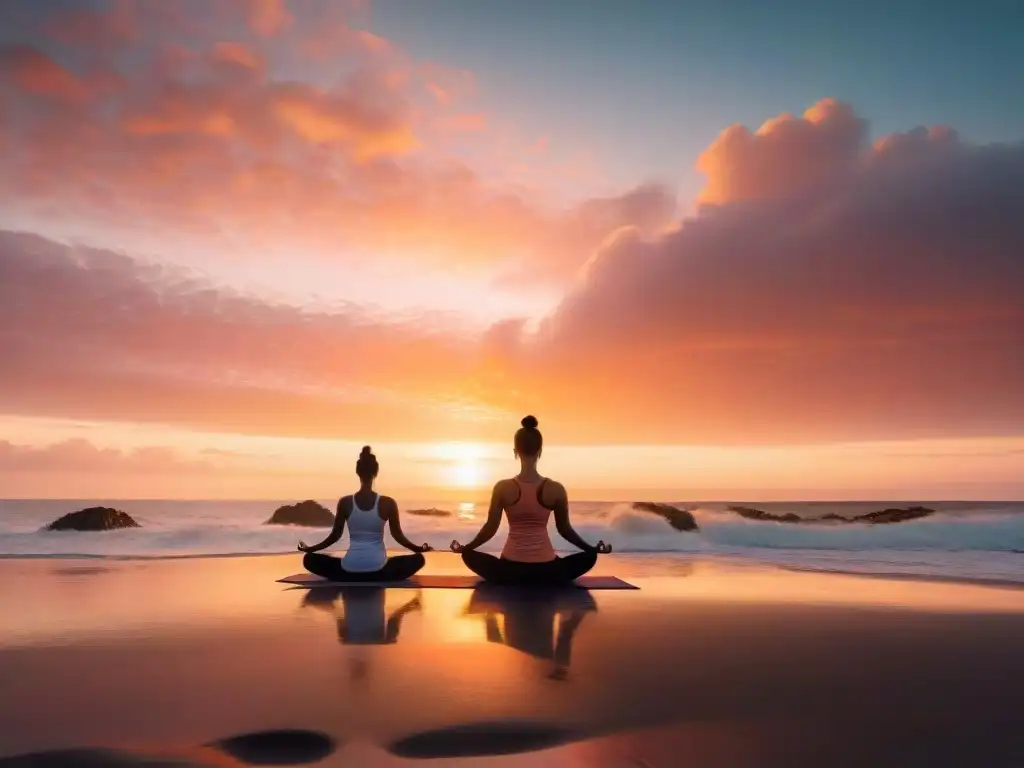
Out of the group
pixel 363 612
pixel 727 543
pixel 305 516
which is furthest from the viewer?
pixel 305 516

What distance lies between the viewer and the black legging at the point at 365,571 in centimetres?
1232

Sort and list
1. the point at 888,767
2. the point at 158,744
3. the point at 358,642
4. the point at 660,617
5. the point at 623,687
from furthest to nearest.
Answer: the point at 660,617 → the point at 358,642 → the point at 623,687 → the point at 158,744 → the point at 888,767

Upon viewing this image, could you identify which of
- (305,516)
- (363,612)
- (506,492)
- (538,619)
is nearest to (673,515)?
(305,516)

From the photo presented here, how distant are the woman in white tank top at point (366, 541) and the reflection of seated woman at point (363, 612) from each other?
1.36 ft

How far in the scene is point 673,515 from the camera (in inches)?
1213

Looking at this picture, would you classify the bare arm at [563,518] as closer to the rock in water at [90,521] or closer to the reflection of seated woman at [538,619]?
the reflection of seated woman at [538,619]

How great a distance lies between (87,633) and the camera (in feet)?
25.9

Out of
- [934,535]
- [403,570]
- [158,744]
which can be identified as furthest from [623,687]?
[934,535]

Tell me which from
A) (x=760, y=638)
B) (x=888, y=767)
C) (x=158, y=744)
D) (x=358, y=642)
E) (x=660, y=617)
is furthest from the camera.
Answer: (x=660, y=617)

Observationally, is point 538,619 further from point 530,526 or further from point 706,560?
point 706,560

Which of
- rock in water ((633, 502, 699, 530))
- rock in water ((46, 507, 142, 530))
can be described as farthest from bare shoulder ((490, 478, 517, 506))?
rock in water ((46, 507, 142, 530))

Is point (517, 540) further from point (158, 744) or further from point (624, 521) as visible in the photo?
point (624, 521)

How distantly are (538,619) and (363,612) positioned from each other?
90.0 inches

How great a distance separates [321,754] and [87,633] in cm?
524
